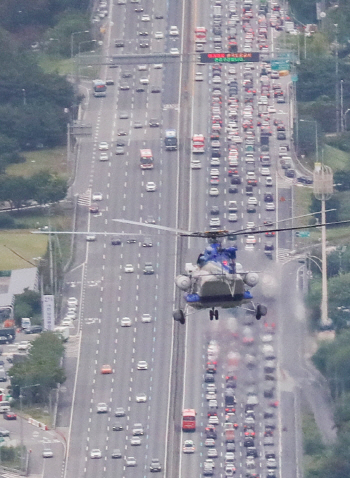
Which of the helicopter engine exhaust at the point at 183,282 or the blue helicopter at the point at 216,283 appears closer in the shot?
the blue helicopter at the point at 216,283

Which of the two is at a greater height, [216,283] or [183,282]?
A: [183,282]

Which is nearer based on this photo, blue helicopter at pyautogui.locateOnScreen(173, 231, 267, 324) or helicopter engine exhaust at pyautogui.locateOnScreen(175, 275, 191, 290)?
blue helicopter at pyautogui.locateOnScreen(173, 231, 267, 324)
